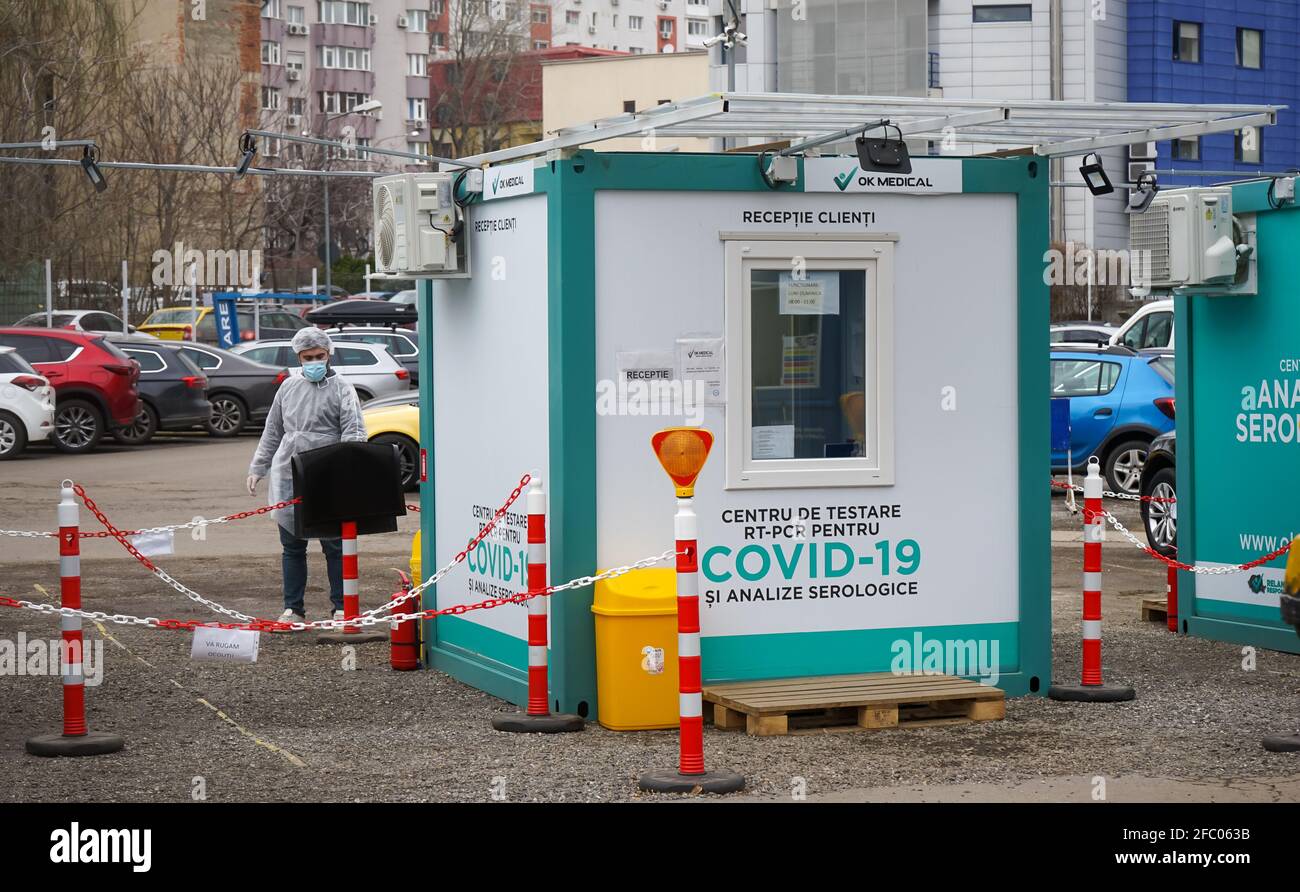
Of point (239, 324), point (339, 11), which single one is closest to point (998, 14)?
point (239, 324)

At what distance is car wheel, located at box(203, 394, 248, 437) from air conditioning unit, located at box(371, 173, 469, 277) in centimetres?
2073

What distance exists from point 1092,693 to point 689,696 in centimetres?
299

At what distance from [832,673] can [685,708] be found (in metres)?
2.07

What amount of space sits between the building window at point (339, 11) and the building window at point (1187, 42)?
55186mm

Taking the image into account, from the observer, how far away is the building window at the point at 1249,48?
65.1 metres

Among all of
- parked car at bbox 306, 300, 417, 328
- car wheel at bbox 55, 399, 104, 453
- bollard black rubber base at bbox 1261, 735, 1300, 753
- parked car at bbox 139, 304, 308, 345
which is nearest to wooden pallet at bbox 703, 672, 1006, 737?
bollard black rubber base at bbox 1261, 735, 1300, 753

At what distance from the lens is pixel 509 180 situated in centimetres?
980

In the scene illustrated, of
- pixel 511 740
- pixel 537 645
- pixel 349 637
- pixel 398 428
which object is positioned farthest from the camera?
pixel 398 428

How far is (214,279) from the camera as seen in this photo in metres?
53.1

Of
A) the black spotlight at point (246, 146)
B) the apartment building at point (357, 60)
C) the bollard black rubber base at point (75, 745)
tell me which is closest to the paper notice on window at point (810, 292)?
the bollard black rubber base at point (75, 745)

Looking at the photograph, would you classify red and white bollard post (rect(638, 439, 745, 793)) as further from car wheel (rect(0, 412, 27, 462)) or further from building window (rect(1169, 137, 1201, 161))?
building window (rect(1169, 137, 1201, 161))

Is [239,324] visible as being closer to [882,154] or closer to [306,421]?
[306,421]
